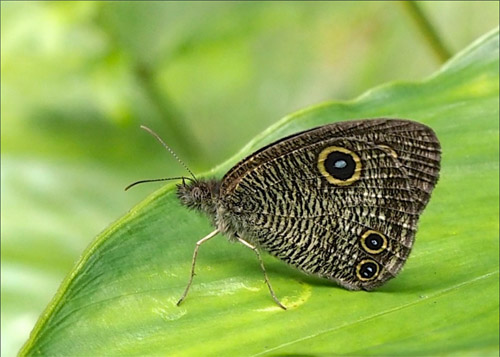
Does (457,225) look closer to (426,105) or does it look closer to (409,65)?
(426,105)

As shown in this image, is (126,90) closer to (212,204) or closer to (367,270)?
(212,204)

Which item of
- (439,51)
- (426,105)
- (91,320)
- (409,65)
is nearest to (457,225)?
(426,105)

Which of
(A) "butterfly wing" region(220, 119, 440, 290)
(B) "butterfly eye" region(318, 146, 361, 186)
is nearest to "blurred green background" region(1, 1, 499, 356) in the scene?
(A) "butterfly wing" region(220, 119, 440, 290)

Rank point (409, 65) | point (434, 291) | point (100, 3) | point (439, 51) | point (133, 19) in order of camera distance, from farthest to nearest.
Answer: point (409, 65)
point (133, 19)
point (100, 3)
point (439, 51)
point (434, 291)

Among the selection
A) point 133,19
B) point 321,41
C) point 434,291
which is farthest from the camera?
point 321,41

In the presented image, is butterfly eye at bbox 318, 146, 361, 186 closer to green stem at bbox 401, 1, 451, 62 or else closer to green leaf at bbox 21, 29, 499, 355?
green leaf at bbox 21, 29, 499, 355

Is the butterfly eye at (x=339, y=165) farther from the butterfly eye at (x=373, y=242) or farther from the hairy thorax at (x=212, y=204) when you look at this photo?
the hairy thorax at (x=212, y=204)
